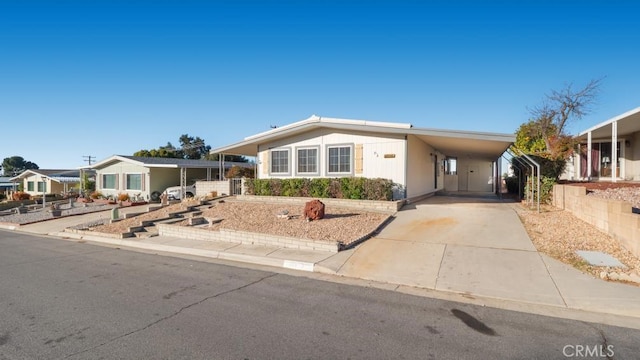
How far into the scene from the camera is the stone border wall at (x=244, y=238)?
26.6ft

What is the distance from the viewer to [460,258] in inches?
271

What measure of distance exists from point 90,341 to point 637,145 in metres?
21.9

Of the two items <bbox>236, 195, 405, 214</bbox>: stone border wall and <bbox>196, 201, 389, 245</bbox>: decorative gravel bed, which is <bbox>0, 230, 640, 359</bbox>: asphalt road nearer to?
<bbox>196, 201, 389, 245</bbox>: decorative gravel bed

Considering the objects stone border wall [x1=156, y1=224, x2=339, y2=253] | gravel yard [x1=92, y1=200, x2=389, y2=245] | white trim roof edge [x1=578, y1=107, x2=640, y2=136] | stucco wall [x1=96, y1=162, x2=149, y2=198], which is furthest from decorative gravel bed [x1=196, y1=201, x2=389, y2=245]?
stucco wall [x1=96, y1=162, x2=149, y2=198]

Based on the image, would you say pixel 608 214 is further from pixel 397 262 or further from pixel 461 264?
pixel 397 262

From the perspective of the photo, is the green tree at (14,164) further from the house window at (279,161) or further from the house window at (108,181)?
the house window at (279,161)

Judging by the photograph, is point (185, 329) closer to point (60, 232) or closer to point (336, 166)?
point (336, 166)

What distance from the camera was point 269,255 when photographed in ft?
25.5

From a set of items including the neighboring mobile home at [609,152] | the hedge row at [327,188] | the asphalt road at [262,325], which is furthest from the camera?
the neighboring mobile home at [609,152]

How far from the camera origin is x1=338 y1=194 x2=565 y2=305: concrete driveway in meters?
5.51

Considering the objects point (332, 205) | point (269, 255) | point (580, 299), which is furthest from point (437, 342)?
point (332, 205)

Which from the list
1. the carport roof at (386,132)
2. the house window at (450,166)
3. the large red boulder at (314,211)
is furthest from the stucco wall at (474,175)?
the large red boulder at (314,211)

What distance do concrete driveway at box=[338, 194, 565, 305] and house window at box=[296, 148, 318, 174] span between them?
5866 millimetres

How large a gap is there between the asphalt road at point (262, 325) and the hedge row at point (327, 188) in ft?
23.0
